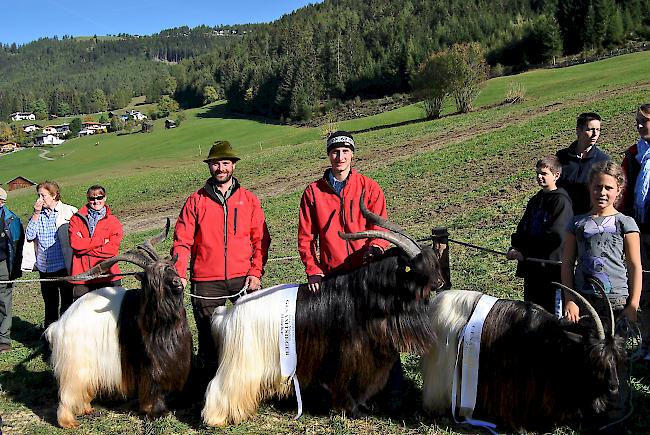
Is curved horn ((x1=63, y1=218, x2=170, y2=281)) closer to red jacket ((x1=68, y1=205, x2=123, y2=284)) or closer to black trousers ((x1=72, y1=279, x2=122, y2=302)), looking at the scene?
red jacket ((x1=68, y1=205, x2=123, y2=284))

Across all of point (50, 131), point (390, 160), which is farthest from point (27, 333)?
point (50, 131)

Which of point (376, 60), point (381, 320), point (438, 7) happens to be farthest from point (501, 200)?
point (438, 7)

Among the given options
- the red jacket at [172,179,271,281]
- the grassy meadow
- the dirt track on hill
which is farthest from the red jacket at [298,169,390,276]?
the dirt track on hill

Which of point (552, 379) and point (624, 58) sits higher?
point (624, 58)

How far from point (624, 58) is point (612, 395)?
50941mm

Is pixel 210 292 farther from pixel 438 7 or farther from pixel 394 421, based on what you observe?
pixel 438 7

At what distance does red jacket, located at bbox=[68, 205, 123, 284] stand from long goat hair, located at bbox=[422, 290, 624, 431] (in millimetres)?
3821

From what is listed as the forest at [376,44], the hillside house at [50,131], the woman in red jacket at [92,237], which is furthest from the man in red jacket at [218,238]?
the hillside house at [50,131]

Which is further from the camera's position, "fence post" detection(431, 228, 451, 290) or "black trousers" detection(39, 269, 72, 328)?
"black trousers" detection(39, 269, 72, 328)

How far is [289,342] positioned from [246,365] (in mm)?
424

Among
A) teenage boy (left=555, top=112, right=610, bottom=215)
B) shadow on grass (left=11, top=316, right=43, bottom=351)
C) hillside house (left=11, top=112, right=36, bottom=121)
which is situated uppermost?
hillside house (left=11, top=112, right=36, bottom=121)

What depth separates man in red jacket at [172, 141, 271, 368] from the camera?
5066 millimetres

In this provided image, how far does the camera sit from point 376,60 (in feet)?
271

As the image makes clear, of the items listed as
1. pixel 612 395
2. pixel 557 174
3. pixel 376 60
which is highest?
pixel 376 60
